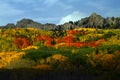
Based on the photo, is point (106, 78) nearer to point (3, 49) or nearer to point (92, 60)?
point (92, 60)

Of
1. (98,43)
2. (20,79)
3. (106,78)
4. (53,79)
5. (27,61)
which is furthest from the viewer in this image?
(98,43)

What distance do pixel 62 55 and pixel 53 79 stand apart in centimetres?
11832

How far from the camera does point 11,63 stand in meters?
122

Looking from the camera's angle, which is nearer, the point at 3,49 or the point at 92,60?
the point at 92,60

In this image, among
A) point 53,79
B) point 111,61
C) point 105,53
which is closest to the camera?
point 53,79

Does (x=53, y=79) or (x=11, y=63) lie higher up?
(x=53, y=79)

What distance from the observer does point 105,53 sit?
141m

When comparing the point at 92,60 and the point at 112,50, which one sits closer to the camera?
the point at 92,60

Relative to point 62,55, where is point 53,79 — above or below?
above

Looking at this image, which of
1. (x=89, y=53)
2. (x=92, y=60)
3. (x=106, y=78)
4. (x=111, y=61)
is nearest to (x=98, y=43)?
(x=89, y=53)

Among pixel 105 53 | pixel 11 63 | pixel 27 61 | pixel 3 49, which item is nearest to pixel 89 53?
pixel 105 53

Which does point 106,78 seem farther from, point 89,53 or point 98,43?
point 98,43

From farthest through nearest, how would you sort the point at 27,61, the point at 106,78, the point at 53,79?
the point at 27,61
the point at 106,78
the point at 53,79

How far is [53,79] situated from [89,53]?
119535 millimetres
